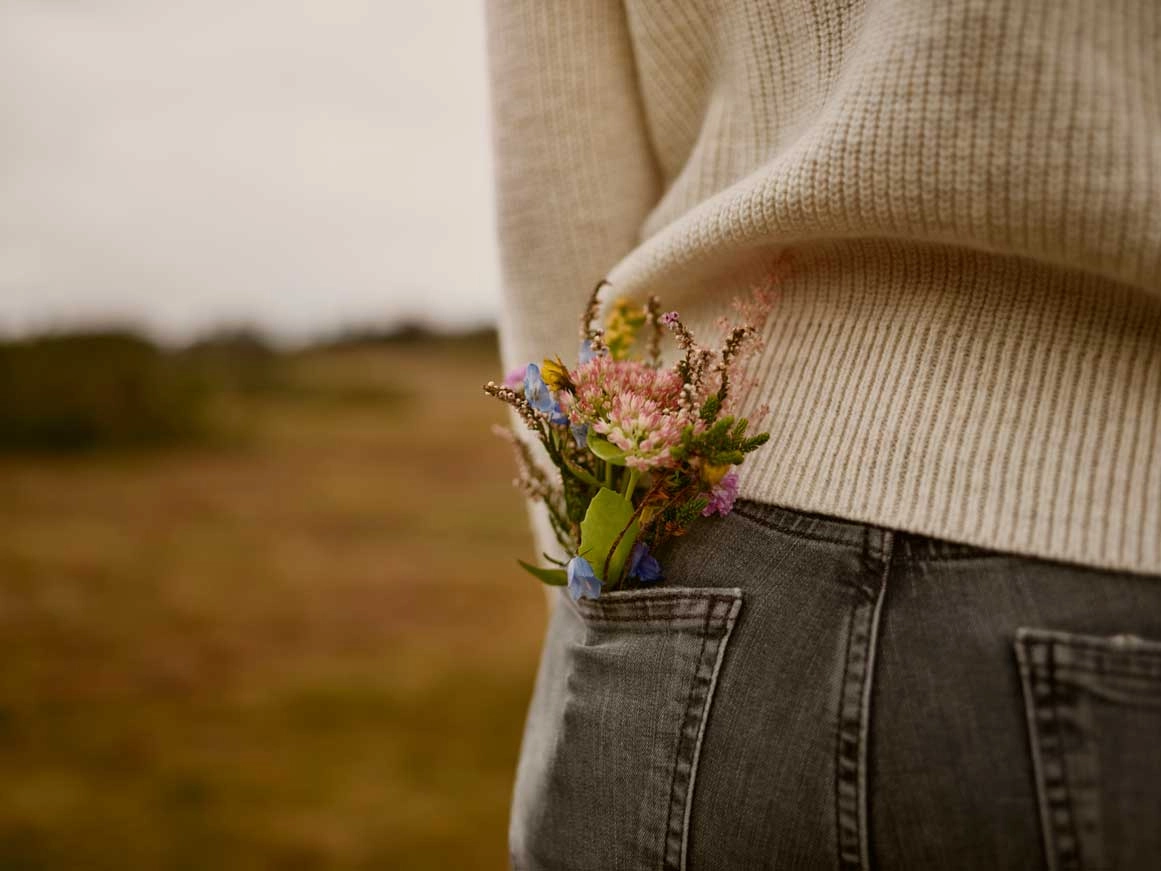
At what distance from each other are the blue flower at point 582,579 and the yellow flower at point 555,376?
0.42 ft

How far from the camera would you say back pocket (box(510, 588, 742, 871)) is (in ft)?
1.82

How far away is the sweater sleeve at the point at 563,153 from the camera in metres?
0.81

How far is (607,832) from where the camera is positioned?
579 mm

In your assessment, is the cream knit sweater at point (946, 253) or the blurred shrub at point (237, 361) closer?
the cream knit sweater at point (946, 253)

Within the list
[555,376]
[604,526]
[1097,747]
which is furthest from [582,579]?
[1097,747]

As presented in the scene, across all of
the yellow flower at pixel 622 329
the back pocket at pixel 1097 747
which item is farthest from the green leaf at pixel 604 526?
the back pocket at pixel 1097 747

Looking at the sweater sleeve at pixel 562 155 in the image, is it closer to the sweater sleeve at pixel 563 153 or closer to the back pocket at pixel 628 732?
the sweater sleeve at pixel 563 153

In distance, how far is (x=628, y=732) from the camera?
0.58 metres

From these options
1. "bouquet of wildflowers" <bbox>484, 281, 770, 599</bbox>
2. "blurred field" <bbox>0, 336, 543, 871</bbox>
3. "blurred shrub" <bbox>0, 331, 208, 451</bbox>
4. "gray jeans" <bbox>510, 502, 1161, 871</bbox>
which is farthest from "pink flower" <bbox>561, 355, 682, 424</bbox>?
"blurred shrub" <bbox>0, 331, 208, 451</bbox>

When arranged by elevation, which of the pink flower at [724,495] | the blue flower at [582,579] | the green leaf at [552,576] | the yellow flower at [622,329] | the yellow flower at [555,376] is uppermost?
the yellow flower at [622,329]

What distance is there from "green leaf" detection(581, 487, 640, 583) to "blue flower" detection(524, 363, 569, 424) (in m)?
0.07

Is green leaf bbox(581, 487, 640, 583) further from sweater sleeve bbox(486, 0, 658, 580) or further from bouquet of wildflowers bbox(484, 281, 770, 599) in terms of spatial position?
sweater sleeve bbox(486, 0, 658, 580)

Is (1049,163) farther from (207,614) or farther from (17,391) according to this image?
(17,391)

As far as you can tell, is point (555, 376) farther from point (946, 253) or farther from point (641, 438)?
point (946, 253)
